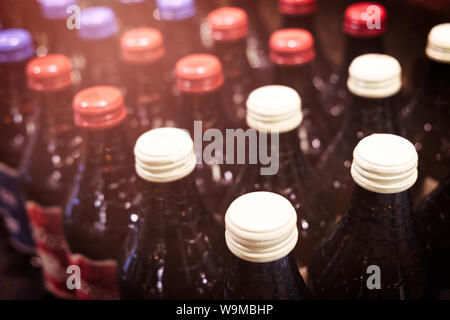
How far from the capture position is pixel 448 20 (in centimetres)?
78

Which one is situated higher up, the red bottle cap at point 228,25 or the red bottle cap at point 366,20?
Result: the red bottle cap at point 366,20

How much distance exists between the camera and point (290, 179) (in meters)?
0.70

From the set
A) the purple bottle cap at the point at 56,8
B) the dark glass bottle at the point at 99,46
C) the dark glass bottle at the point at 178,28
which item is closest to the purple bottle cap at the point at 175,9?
the dark glass bottle at the point at 178,28

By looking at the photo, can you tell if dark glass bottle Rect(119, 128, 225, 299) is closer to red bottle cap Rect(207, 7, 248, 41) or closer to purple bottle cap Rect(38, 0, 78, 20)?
red bottle cap Rect(207, 7, 248, 41)

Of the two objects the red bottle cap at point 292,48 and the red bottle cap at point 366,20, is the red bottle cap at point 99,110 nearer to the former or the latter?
the red bottle cap at point 292,48

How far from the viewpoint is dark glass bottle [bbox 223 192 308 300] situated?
0.44m

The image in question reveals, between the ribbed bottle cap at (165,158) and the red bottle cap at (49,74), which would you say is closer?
the ribbed bottle cap at (165,158)

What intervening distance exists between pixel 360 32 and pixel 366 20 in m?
0.02

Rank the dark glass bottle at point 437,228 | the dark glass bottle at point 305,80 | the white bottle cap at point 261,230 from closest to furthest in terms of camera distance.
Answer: the white bottle cap at point 261,230 → the dark glass bottle at point 437,228 → the dark glass bottle at point 305,80

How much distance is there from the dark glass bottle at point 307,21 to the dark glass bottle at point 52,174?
462 millimetres

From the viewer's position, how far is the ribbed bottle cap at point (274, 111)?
1.90ft

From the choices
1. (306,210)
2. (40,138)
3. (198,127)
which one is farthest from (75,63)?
(306,210)

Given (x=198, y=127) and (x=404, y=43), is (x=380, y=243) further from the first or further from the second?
(x=404, y=43)

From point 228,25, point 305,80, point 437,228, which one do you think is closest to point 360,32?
point 305,80
